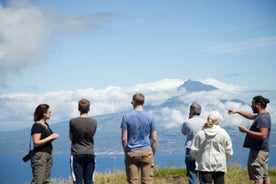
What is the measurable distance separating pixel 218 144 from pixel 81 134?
9.34 ft

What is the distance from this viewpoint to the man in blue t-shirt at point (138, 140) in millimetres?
9555

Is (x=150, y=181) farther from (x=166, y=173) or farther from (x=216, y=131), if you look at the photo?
(x=166, y=173)

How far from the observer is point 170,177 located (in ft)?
49.2

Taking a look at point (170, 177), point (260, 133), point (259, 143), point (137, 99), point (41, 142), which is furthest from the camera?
point (170, 177)

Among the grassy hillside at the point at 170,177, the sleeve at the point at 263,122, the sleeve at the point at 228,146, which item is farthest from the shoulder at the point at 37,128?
the grassy hillside at the point at 170,177

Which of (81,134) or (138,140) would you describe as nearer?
(81,134)

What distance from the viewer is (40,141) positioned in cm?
881

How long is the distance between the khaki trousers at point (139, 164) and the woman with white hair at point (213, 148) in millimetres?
1088

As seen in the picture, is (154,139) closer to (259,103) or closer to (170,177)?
(259,103)

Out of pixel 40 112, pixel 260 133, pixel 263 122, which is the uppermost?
pixel 40 112

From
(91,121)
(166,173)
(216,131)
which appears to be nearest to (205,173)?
(216,131)

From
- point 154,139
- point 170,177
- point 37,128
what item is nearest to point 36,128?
point 37,128

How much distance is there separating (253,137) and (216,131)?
1720 mm

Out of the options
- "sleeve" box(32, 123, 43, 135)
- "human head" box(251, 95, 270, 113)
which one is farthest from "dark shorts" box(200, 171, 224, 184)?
"sleeve" box(32, 123, 43, 135)
